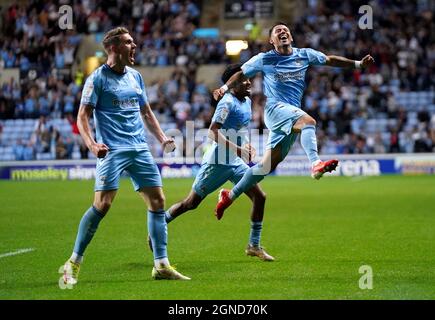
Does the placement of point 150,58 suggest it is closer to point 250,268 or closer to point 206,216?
point 206,216

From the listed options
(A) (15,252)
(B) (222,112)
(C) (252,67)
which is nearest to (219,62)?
(B) (222,112)

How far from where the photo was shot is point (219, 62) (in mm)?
32969

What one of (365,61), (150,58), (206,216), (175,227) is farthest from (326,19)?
(365,61)

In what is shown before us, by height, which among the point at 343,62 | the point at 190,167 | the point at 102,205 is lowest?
the point at 190,167

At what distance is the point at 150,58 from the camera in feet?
110

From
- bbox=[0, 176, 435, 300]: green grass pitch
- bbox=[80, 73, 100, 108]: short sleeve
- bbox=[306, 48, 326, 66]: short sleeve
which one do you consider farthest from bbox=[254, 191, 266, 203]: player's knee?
bbox=[80, 73, 100, 108]: short sleeve

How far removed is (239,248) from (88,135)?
12.9ft

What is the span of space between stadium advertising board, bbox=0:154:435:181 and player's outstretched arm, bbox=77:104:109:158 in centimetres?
2078

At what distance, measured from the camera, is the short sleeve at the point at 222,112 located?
1055 cm

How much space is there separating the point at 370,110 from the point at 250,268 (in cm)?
2203

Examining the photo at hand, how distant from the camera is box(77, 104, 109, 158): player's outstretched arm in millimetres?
7918

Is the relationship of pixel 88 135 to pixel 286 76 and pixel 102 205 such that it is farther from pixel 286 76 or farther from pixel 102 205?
pixel 286 76

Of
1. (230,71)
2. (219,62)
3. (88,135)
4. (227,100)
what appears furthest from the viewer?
(219,62)

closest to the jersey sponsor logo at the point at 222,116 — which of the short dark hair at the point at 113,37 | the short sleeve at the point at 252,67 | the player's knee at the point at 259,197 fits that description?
the short sleeve at the point at 252,67
